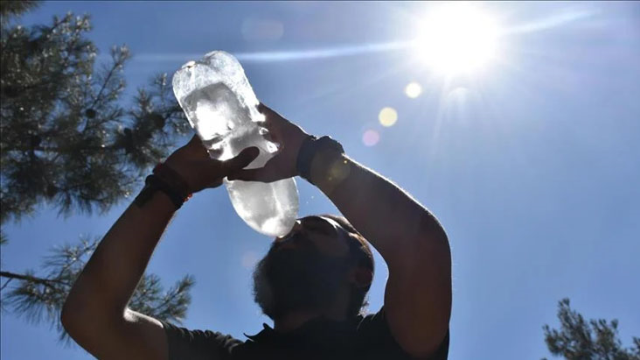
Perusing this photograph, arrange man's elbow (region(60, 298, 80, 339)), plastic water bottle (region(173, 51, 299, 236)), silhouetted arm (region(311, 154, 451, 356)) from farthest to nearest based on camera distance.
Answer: plastic water bottle (region(173, 51, 299, 236)), man's elbow (region(60, 298, 80, 339)), silhouetted arm (region(311, 154, 451, 356))

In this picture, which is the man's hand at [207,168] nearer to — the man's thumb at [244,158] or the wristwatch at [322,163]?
the man's thumb at [244,158]

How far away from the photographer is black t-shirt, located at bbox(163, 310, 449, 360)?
4.47ft

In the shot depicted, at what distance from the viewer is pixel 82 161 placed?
5.17 metres

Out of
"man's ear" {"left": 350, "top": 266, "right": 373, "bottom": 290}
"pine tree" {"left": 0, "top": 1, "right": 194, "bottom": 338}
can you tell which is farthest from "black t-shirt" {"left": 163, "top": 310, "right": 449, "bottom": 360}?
"pine tree" {"left": 0, "top": 1, "right": 194, "bottom": 338}

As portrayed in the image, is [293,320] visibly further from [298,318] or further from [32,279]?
[32,279]

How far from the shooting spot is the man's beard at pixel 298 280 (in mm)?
1586

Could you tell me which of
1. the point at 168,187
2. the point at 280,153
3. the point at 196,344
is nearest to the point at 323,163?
the point at 280,153

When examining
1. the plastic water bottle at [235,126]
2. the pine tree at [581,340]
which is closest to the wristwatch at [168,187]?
the plastic water bottle at [235,126]

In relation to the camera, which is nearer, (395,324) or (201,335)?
(395,324)

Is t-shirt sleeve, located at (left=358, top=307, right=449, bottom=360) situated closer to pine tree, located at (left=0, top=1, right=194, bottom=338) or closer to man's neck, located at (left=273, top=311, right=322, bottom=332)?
man's neck, located at (left=273, top=311, right=322, bottom=332)

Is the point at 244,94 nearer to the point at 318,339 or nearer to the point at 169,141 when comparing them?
the point at 318,339

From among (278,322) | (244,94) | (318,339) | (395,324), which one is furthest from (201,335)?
(244,94)

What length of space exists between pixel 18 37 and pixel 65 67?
46 cm

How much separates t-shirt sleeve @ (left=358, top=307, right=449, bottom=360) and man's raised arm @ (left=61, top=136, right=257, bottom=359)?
0.52m
